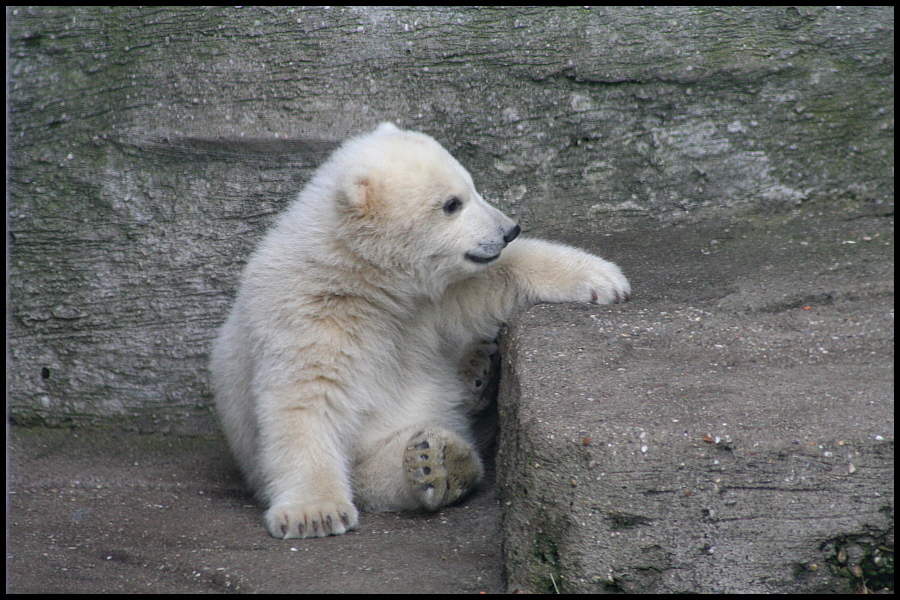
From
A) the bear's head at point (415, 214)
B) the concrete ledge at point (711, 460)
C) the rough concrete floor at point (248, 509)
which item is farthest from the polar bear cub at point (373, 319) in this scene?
the concrete ledge at point (711, 460)

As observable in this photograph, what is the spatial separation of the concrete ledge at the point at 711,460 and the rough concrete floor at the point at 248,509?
17 cm

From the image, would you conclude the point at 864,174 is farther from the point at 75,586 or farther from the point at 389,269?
the point at 75,586

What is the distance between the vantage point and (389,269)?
364 cm

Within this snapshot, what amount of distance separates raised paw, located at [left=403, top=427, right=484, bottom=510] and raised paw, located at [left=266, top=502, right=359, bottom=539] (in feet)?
1.06

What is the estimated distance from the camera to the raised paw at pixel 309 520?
324cm

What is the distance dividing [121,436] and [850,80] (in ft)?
16.5

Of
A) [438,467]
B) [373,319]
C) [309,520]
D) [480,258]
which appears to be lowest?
[309,520]

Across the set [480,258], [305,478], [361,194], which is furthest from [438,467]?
[361,194]

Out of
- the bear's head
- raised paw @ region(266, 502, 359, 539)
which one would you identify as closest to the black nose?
the bear's head

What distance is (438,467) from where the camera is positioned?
11.2 feet

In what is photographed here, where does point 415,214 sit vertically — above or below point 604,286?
above

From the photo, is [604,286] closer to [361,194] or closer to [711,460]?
[361,194]

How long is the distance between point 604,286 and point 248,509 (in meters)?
2.04

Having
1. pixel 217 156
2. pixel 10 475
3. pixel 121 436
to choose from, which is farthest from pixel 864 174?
pixel 10 475
